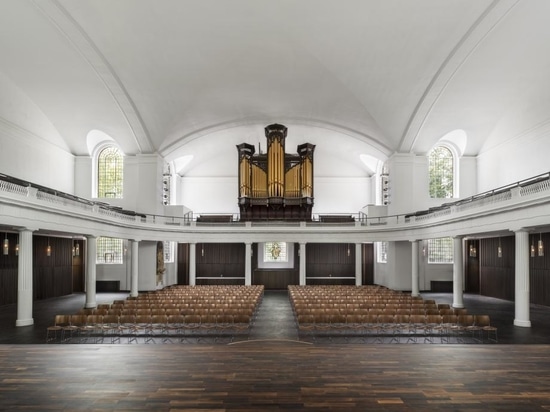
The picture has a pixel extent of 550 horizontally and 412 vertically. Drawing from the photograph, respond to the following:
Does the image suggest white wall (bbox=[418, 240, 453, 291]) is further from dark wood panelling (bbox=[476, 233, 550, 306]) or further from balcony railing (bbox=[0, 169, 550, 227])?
balcony railing (bbox=[0, 169, 550, 227])

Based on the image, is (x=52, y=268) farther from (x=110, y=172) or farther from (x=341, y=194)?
(x=341, y=194)

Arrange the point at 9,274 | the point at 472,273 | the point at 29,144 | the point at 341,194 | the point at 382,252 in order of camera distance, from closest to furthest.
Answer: the point at 9,274 < the point at 29,144 < the point at 472,273 < the point at 382,252 < the point at 341,194

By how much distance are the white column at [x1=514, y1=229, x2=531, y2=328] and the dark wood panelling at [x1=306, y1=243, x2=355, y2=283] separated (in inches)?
706

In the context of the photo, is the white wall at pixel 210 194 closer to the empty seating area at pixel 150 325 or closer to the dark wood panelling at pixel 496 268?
the dark wood panelling at pixel 496 268

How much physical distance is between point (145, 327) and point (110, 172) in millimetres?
20478

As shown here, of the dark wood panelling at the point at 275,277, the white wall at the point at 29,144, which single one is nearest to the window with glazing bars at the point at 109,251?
the white wall at the point at 29,144

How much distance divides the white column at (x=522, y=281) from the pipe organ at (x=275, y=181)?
1648 centimetres

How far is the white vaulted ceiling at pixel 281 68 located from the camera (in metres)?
19.1

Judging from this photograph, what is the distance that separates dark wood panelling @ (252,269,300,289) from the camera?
33781mm

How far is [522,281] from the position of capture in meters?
16.9

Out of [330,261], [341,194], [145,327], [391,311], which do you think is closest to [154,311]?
[145,327]

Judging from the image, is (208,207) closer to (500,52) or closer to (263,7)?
(263,7)

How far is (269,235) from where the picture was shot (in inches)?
1212

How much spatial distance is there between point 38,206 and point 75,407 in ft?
37.9
